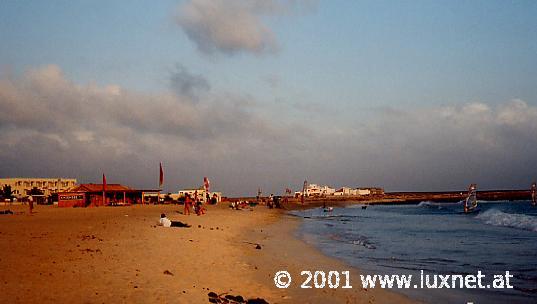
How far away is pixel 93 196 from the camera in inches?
2467

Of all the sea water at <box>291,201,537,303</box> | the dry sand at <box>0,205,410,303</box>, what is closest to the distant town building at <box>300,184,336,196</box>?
the sea water at <box>291,201,537,303</box>

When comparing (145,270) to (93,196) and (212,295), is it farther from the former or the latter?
(93,196)

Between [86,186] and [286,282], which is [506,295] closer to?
[286,282]

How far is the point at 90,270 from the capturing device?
12078mm

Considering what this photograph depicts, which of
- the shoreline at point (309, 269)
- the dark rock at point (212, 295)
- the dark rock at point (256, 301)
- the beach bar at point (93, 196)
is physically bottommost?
the shoreline at point (309, 269)

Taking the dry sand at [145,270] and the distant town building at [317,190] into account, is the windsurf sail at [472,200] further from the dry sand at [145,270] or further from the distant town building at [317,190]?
the distant town building at [317,190]

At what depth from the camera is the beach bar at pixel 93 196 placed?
60531mm

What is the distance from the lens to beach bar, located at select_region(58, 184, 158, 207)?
60.5 meters

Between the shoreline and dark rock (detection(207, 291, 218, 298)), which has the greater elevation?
dark rock (detection(207, 291, 218, 298))

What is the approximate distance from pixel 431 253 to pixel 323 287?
36.1 feet

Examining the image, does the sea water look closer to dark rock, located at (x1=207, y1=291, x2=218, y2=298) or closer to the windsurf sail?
dark rock, located at (x1=207, y1=291, x2=218, y2=298)

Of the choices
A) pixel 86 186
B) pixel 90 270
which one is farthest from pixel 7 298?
pixel 86 186

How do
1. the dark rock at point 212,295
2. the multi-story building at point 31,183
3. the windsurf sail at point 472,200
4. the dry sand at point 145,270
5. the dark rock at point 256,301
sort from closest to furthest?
the dry sand at point 145,270 < the dark rock at point 256,301 < the dark rock at point 212,295 < the windsurf sail at point 472,200 < the multi-story building at point 31,183

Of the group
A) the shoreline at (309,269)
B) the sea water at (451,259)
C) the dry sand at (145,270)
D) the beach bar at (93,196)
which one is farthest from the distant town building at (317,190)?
the dry sand at (145,270)
